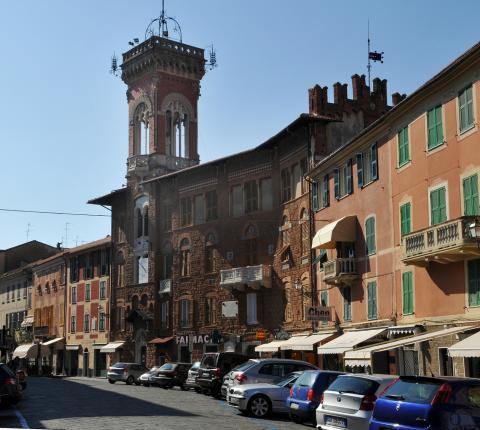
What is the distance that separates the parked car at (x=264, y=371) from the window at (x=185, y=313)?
3060 centimetres

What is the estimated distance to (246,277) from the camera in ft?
157

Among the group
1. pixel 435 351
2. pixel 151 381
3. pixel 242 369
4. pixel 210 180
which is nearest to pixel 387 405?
pixel 242 369

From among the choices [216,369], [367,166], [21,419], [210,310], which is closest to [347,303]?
[367,166]

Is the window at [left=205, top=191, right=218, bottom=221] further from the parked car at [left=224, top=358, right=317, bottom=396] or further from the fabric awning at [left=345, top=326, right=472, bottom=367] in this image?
the parked car at [left=224, top=358, right=317, bottom=396]

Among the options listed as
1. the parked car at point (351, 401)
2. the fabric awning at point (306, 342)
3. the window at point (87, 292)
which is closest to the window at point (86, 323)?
the window at point (87, 292)

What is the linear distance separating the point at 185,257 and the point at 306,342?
1922 centimetres

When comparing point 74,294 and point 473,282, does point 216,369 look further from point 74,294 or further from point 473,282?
point 74,294

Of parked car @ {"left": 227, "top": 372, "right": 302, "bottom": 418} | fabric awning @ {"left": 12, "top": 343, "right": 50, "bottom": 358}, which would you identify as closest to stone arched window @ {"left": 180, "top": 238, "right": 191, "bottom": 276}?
fabric awning @ {"left": 12, "top": 343, "right": 50, "bottom": 358}

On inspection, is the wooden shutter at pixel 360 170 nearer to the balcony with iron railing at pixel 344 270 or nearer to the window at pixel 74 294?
the balcony with iron railing at pixel 344 270

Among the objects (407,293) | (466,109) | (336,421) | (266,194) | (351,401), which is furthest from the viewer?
(266,194)

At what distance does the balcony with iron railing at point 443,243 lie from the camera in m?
23.6

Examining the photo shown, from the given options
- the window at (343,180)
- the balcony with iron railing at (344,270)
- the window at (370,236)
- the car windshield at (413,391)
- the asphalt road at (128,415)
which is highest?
the window at (343,180)

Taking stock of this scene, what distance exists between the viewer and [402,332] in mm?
28719

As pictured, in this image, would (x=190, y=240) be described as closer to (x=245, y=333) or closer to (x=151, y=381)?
(x=245, y=333)
